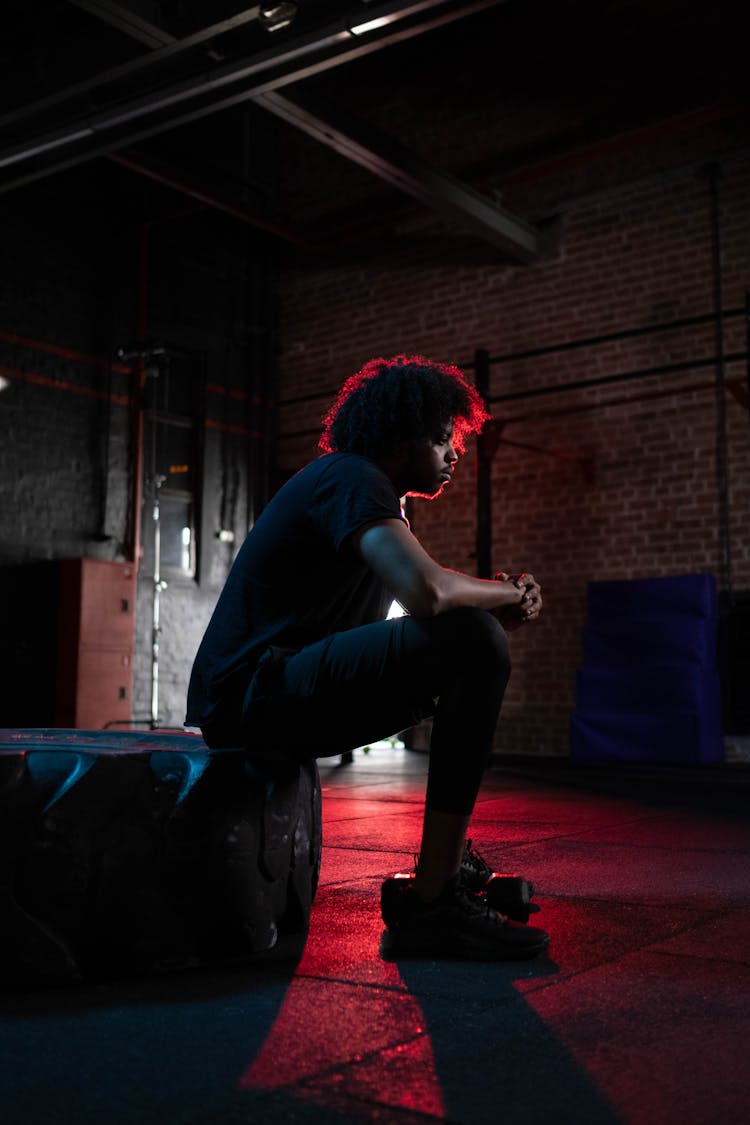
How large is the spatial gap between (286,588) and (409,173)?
5.85 meters

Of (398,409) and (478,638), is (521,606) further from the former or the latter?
(398,409)

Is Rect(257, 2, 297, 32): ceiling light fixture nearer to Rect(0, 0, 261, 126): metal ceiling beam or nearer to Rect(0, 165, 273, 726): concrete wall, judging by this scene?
Rect(0, 0, 261, 126): metal ceiling beam

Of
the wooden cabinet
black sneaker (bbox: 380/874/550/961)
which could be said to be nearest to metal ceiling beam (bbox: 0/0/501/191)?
the wooden cabinet

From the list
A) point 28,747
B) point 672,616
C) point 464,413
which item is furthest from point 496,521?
point 28,747

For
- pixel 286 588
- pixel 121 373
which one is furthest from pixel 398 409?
pixel 121 373

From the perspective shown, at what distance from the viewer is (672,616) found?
22.6 feet

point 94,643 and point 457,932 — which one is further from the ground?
point 94,643

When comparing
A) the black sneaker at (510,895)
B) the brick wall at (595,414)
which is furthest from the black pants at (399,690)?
the brick wall at (595,414)

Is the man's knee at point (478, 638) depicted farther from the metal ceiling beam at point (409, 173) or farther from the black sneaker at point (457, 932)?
the metal ceiling beam at point (409, 173)

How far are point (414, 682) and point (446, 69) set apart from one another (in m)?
7.97

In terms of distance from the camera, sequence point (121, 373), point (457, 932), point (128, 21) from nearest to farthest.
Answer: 1. point (457, 932)
2. point (128, 21)
3. point (121, 373)

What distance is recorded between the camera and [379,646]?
6.22ft

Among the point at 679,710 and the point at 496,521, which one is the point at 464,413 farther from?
the point at 496,521

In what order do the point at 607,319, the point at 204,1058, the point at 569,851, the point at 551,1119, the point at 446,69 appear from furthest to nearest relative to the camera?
the point at 446,69
the point at 607,319
the point at 569,851
the point at 204,1058
the point at 551,1119
